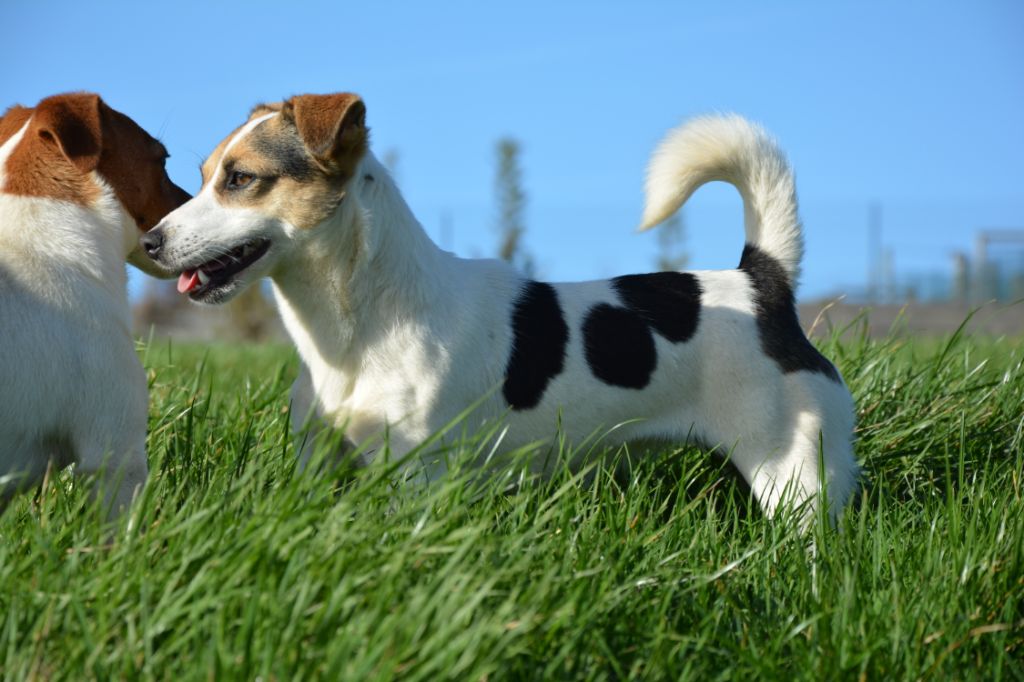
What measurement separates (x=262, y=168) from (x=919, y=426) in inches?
117

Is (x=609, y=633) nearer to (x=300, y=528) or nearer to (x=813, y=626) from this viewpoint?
(x=813, y=626)

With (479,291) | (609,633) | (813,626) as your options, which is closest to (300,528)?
(609,633)

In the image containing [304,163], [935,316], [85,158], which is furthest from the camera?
[935,316]

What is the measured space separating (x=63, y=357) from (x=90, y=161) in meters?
0.73

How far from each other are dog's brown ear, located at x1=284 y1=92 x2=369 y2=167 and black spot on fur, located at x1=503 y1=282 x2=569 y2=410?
0.84 m

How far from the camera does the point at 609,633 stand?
252cm

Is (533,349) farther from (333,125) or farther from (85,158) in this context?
(85,158)

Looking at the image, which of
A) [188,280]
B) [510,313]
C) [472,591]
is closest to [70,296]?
[188,280]

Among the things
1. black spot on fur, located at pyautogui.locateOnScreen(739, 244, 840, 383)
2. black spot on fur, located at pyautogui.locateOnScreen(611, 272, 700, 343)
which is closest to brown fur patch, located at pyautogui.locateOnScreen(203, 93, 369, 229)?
black spot on fur, located at pyautogui.locateOnScreen(611, 272, 700, 343)

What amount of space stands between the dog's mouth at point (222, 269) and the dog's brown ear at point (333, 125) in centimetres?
38

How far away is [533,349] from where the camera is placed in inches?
152

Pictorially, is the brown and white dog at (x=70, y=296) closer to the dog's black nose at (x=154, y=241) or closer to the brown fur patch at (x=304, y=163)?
the dog's black nose at (x=154, y=241)

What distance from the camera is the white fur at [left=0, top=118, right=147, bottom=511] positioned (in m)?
3.17

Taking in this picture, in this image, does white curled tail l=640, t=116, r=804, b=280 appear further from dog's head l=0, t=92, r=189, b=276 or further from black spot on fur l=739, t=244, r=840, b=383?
dog's head l=0, t=92, r=189, b=276
